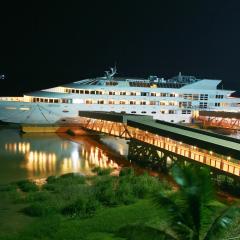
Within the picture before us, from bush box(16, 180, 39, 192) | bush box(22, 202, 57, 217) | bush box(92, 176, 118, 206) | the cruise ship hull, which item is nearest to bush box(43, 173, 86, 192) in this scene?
bush box(16, 180, 39, 192)

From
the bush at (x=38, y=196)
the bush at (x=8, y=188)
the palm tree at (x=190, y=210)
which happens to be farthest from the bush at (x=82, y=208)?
the palm tree at (x=190, y=210)

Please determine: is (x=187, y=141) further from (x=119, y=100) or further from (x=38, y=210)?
(x=119, y=100)

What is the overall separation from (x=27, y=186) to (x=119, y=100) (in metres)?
29.8

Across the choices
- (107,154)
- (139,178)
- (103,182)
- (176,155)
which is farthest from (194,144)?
(107,154)

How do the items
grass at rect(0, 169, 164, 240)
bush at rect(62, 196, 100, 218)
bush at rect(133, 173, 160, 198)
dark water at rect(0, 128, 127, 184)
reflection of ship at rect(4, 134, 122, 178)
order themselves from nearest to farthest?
grass at rect(0, 169, 164, 240), bush at rect(62, 196, 100, 218), bush at rect(133, 173, 160, 198), dark water at rect(0, 128, 127, 184), reflection of ship at rect(4, 134, 122, 178)

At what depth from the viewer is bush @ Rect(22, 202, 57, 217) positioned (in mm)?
15941

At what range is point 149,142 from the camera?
27938 mm

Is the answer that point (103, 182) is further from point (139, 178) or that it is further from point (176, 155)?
point (176, 155)

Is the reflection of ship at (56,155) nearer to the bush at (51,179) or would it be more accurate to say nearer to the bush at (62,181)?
the bush at (51,179)

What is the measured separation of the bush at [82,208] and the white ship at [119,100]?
29114mm

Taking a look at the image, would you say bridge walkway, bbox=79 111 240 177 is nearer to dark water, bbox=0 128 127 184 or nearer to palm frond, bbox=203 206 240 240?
dark water, bbox=0 128 127 184

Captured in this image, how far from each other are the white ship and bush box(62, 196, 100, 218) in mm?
29114

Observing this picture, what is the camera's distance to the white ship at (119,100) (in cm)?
4491

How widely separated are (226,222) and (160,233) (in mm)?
1369
